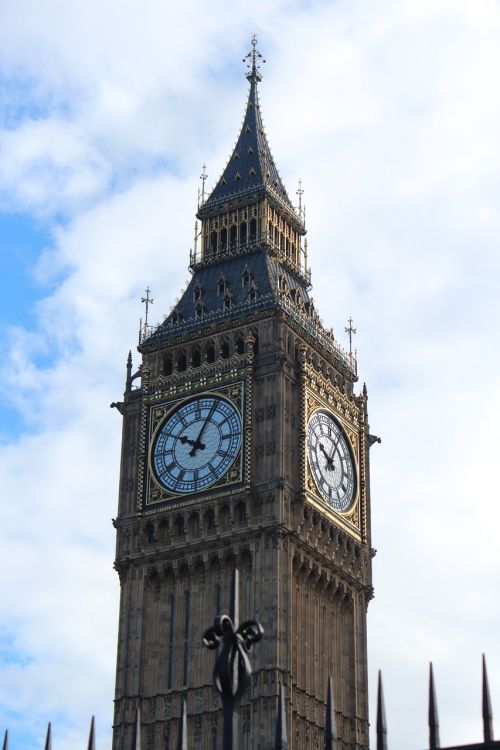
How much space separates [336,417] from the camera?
253 feet

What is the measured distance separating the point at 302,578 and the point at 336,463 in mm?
6632

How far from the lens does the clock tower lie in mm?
69562

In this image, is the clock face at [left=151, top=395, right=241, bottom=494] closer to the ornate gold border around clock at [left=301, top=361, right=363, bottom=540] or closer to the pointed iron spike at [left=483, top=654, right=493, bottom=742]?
the ornate gold border around clock at [left=301, top=361, right=363, bottom=540]

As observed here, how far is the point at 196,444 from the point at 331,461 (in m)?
6.38

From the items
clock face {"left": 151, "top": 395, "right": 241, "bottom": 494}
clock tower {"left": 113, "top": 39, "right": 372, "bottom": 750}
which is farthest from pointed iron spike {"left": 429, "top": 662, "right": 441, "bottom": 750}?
clock face {"left": 151, "top": 395, "right": 241, "bottom": 494}

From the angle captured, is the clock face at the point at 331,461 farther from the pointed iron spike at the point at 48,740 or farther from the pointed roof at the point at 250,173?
the pointed iron spike at the point at 48,740

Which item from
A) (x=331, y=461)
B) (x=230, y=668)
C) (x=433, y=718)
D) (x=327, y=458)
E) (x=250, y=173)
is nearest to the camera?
(x=230, y=668)

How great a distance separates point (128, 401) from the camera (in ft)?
256

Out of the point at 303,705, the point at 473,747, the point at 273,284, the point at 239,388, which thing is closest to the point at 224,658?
the point at 473,747

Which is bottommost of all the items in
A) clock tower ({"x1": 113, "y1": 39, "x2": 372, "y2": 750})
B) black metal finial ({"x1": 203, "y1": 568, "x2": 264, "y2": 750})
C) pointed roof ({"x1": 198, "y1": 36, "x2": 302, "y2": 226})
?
black metal finial ({"x1": 203, "y1": 568, "x2": 264, "y2": 750})

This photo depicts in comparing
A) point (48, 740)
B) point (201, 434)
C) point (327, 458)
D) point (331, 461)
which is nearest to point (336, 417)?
point (331, 461)

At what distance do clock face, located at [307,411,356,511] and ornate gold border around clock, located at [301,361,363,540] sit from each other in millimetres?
329

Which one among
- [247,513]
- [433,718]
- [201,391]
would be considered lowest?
[433,718]

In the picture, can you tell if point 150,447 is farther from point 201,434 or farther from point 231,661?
point 231,661
